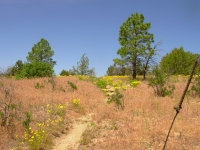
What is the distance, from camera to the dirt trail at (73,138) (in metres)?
6.00

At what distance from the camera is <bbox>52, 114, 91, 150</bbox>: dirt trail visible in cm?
600

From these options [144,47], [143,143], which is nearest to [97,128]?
[143,143]

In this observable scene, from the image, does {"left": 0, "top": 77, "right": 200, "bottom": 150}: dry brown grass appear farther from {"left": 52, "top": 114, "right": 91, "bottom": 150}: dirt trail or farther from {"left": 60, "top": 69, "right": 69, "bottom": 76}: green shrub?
{"left": 60, "top": 69, "right": 69, "bottom": 76}: green shrub

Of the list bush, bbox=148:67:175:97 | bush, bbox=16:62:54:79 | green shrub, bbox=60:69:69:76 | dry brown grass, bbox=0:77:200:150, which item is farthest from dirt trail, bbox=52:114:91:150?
green shrub, bbox=60:69:69:76

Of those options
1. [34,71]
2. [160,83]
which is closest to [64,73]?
[34,71]

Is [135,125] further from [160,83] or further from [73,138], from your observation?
[160,83]

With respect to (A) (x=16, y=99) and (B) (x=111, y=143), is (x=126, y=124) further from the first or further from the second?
(A) (x=16, y=99)

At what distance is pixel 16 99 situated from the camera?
30.9ft

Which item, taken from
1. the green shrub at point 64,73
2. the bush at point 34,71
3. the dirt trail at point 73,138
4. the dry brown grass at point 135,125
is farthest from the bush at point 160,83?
the green shrub at point 64,73

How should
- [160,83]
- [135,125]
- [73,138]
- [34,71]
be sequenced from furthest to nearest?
[34,71]
[160,83]
[135,125]
[73,138]

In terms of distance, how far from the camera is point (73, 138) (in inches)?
262

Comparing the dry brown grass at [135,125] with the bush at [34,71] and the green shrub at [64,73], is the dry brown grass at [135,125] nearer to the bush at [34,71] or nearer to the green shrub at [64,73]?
the bush at [34,71]

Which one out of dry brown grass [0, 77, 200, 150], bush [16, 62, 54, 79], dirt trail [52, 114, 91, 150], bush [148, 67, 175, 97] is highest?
bush [16, 62, 54, 79]

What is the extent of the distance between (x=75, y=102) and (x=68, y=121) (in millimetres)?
1954
